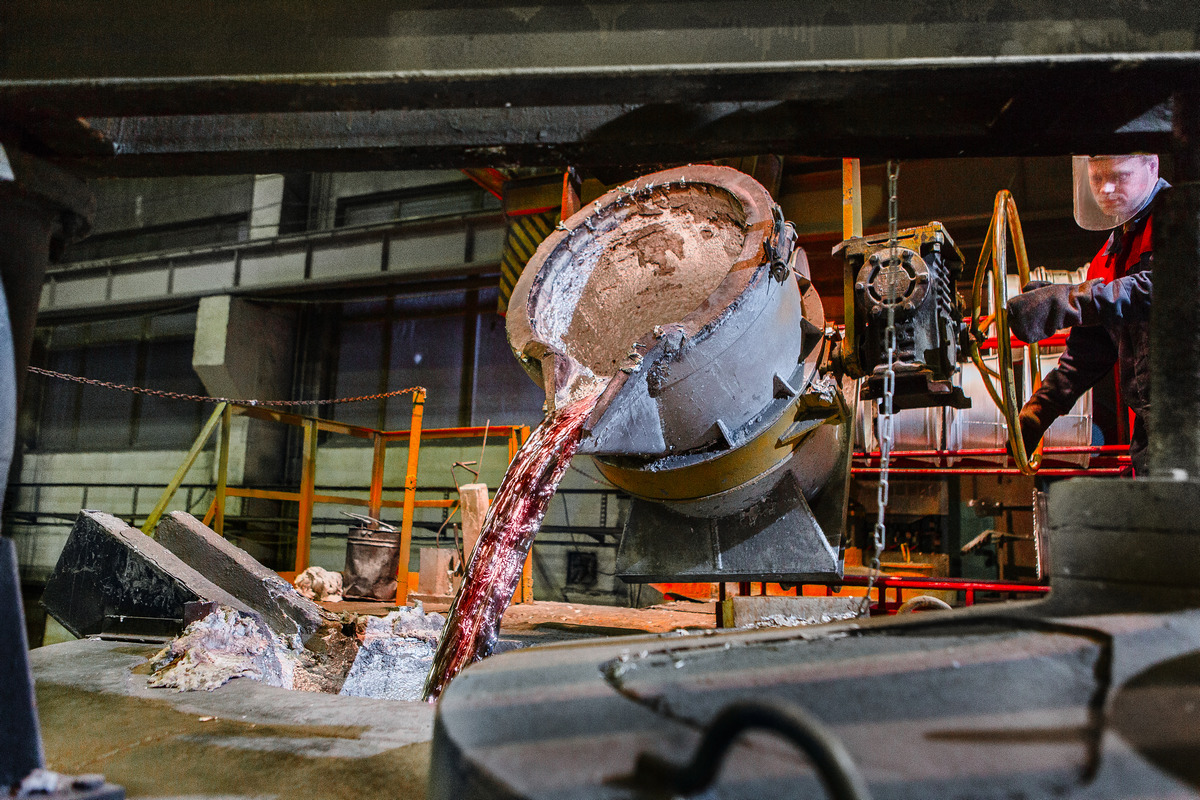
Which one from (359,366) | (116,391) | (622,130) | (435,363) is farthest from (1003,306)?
(116,391)

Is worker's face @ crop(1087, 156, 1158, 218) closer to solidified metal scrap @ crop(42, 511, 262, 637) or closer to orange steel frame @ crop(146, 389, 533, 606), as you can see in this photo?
solidified metal scrap @ crop(42, 511, 262, 637)

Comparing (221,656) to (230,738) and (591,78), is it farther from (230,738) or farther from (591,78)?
(591,78)

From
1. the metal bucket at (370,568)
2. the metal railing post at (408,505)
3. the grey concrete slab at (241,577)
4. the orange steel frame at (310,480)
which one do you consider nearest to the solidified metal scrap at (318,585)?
the orange steel frame at (310,480)

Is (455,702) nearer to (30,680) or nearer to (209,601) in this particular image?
(30,680)

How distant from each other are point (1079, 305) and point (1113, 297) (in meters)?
0.10

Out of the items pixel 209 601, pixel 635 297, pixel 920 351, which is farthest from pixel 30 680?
pixel 920 351

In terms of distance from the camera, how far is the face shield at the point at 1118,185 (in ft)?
7.97

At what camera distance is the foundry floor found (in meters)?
1.50

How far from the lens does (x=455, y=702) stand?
1143 millimetres

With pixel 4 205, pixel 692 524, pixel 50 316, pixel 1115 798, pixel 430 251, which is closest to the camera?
pixel 1115 798

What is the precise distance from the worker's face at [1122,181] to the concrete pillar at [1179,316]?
1075 millimetres

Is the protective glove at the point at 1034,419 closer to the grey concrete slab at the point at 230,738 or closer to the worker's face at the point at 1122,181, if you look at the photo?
the worker's face at the point at 1122,181

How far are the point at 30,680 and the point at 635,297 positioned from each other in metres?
2.30

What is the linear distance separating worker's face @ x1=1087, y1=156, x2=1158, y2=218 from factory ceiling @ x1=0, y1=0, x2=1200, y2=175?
3.41ft
